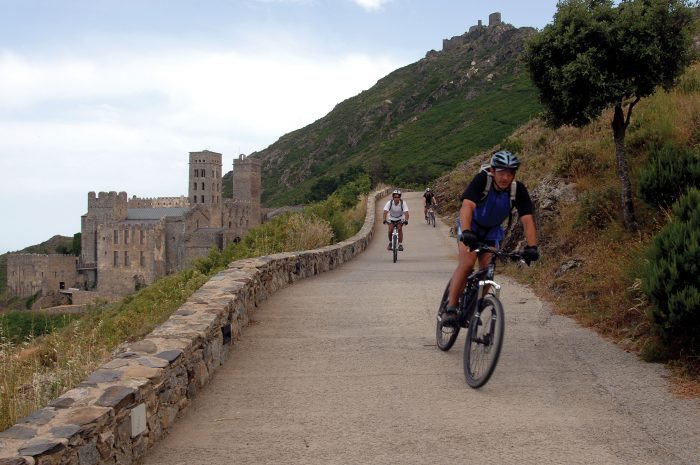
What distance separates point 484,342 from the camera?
5.40 meters

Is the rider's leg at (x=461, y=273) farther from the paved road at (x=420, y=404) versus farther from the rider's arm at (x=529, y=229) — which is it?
the paved road at (x=420, y=404)

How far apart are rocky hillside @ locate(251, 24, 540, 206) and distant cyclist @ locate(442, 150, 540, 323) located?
166 ft

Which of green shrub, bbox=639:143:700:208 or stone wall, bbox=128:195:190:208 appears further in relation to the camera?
stone wall, bbox=128:195:190:208

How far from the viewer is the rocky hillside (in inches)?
2734

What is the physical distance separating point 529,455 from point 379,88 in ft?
454

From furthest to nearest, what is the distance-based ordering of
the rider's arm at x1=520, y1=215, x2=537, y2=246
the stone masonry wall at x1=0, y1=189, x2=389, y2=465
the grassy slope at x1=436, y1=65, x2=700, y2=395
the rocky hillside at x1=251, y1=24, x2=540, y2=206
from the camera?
1. the rocky hillside at x1=251, y1=24, x2=540, y2=206
2. the grassy slope at x1=436, y1=65, x2=700, y2=395
3. the rider's arm at x1=520, y1=215, x2=537, y2=246
4. the stone masonry wall at x1=0, y1=189, x2=389, y2=465

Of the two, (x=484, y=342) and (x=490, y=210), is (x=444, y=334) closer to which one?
(x=484, y=342)

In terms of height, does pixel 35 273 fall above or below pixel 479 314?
below

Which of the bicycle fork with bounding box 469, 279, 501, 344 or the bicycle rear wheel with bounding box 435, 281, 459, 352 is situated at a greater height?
the bicycle fork with bounding box 469, 279, 501, 344

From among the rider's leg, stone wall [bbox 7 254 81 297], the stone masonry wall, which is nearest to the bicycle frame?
the stone masonry wall

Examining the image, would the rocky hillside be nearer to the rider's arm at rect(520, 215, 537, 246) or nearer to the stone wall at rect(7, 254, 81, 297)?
the stone wall at rect(7, 254, 81, 297)

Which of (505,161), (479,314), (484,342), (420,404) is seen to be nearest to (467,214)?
(505,161)

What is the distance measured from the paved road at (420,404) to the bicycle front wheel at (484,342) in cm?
15

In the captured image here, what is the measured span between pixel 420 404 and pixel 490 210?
196 cm
